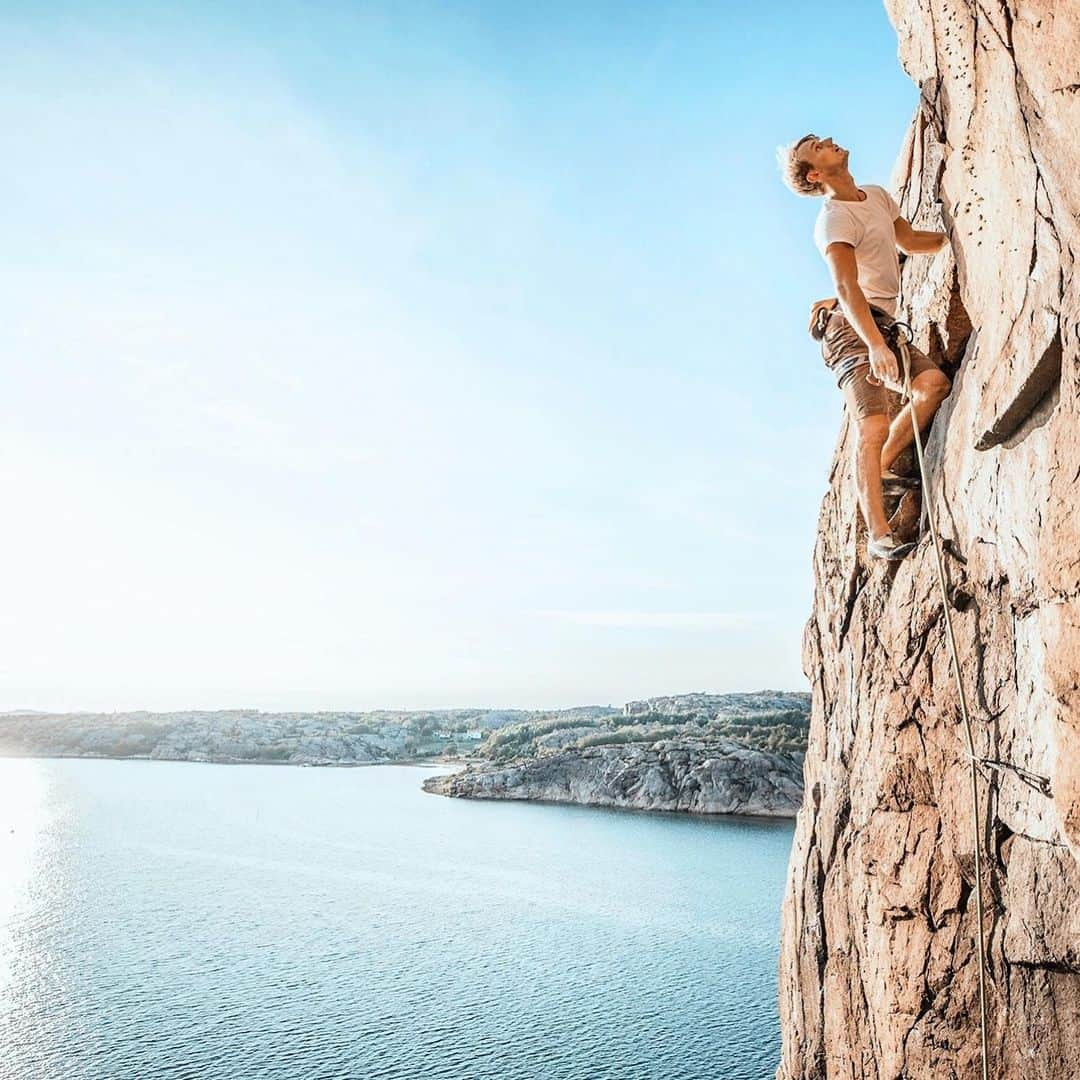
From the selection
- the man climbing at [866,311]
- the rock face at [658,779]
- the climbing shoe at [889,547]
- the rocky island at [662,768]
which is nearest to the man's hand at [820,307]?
the man climbing at [866,311]

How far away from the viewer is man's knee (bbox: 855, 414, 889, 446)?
6617 mm

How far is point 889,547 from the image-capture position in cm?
672

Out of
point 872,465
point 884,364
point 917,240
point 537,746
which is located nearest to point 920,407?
point 872,465

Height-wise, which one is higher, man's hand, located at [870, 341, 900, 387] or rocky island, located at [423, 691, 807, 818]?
man's hand, located at [870, 341, 900, 387]

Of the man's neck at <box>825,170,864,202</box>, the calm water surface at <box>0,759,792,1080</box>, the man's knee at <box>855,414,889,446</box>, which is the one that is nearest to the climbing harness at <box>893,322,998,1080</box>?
the man's knee at <box>855,414,889,446</box>

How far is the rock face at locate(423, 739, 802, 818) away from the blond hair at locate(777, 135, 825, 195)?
231 feet

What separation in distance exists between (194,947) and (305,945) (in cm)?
455

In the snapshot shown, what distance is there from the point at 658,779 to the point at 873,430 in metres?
76.5

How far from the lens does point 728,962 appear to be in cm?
3281

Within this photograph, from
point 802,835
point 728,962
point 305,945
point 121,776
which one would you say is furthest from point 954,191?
point 121,776

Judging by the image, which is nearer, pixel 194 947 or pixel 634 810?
pixel 194 947

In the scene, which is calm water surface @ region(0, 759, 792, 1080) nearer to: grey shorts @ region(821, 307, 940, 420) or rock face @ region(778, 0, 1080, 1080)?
rock face @ region(778, 0, 1080, 1080)

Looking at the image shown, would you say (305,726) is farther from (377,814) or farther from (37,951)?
(37,951)

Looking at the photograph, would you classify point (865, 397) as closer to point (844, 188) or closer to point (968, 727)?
point (844, 188)
